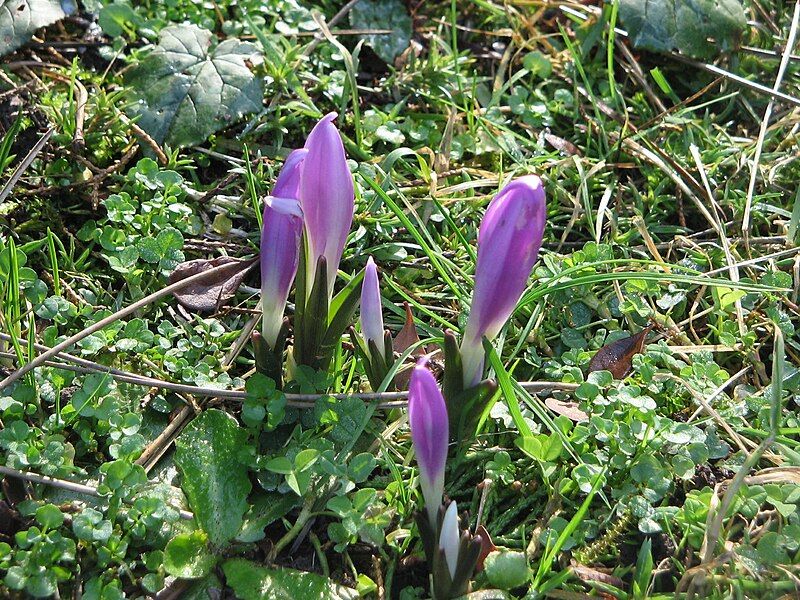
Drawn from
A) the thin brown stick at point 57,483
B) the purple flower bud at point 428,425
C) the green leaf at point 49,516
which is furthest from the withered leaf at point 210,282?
the purple flower bud at point 428,425

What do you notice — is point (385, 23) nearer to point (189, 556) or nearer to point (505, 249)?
point (505, 249)

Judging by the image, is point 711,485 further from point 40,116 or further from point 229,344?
point 40,116

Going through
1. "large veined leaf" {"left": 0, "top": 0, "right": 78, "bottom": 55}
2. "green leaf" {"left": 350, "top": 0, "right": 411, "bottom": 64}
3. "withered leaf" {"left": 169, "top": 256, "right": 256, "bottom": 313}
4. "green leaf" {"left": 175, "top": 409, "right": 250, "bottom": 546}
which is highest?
"large veined leaf" {"left": 0, "top": 0, "right": 78, "bottom": 55}

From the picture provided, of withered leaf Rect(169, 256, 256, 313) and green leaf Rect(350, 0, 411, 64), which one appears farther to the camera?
green leaf Rect(350, 0, 411, 64)

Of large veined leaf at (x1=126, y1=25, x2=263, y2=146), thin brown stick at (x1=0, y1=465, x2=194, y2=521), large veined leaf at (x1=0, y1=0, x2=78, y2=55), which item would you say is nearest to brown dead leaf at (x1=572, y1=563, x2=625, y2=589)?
thin brown stick at (x1=0, y1=465, x2=194, y2=521)

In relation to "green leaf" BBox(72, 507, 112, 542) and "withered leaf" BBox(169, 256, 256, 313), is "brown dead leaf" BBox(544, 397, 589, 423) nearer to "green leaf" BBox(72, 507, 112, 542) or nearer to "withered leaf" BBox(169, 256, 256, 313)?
"withered leaf" BBox(169, 256, 256, 313)

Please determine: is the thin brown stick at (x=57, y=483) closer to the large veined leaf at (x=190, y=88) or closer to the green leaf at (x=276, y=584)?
the green leaf at (x=276, y=584)

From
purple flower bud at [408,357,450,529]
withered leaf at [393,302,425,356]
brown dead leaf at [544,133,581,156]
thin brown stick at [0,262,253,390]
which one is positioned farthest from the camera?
brown dead leaf at [544,133,581,156]

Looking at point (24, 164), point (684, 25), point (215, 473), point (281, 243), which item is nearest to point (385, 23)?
point (684, 25)
